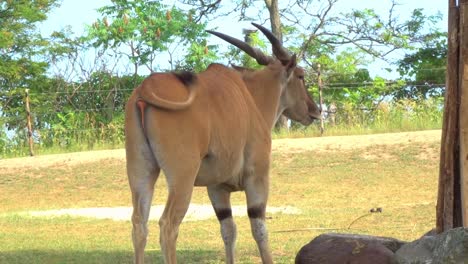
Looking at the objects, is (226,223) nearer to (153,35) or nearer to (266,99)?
(266,99)

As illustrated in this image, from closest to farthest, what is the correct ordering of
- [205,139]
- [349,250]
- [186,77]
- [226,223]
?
[205,139]
[186,77]
[349,250]
[226,223]

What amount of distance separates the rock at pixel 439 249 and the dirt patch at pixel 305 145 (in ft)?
40.2

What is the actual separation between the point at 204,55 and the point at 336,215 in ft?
53.0

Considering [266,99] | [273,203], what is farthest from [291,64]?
[273,203]

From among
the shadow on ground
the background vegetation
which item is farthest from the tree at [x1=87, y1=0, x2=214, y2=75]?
the shadow on ground

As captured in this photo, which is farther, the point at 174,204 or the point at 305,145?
the point at 305,145

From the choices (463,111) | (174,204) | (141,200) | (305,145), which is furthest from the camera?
(305,145)

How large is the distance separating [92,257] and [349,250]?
2851mm

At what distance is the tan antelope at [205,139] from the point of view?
6.15 m

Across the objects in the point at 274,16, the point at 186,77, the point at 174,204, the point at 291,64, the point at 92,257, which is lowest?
the point at 92,257

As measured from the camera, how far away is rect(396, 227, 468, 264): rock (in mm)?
6031

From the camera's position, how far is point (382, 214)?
12.1 m

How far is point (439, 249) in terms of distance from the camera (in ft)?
20.3

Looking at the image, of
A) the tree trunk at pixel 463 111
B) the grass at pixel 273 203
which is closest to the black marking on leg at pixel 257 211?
the grass at pixel 273 203
